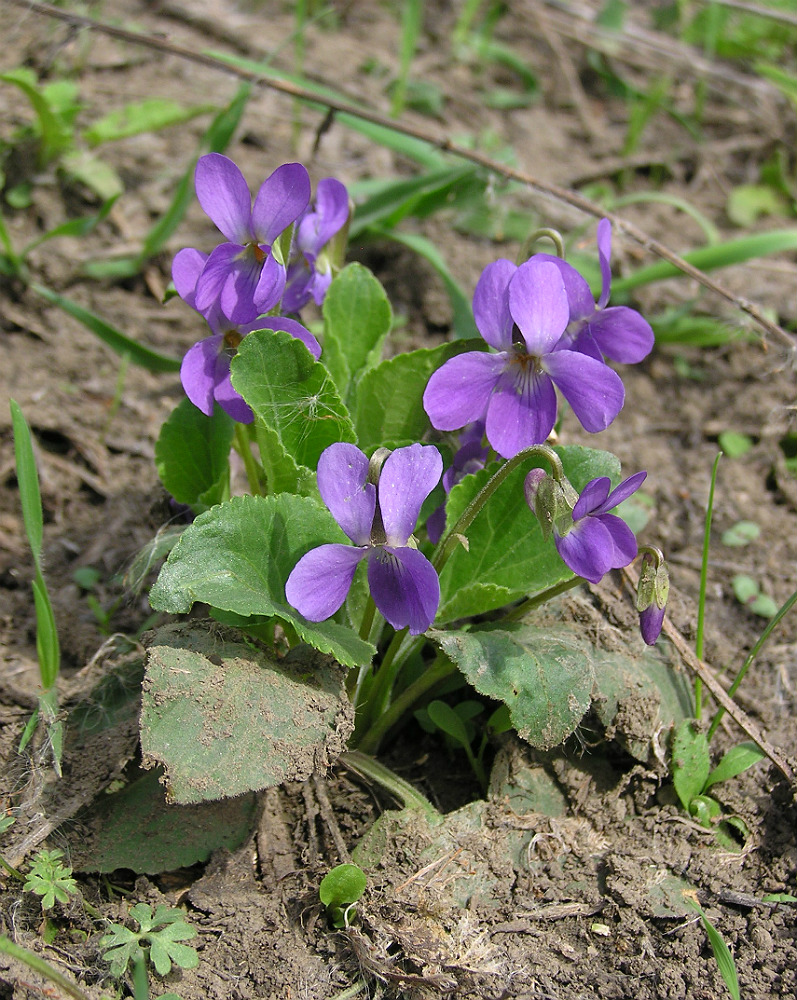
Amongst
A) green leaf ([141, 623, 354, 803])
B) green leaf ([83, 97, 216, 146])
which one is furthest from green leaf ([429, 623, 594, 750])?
green leaf ([83, 97, 216, 146])

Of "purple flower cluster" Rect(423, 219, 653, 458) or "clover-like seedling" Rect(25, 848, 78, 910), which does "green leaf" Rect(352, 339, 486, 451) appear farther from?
"clover-like seedling" Rect(25, 848, 78, 910)

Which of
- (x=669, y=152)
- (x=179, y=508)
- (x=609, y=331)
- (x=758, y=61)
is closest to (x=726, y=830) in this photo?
(x=609, y=331)

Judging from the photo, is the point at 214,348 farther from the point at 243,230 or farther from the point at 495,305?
the point at 495,305

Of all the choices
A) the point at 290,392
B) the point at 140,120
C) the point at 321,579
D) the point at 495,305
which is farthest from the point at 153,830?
the point at 140,120

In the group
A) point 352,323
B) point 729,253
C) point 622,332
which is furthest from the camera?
point 729,253

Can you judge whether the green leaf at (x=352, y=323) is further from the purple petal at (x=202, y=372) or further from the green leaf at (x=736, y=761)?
the green leaf at (x=736, y=761)

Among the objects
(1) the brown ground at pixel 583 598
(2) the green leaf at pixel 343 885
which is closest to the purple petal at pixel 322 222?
(1) the brown ground at pixel 583 598
